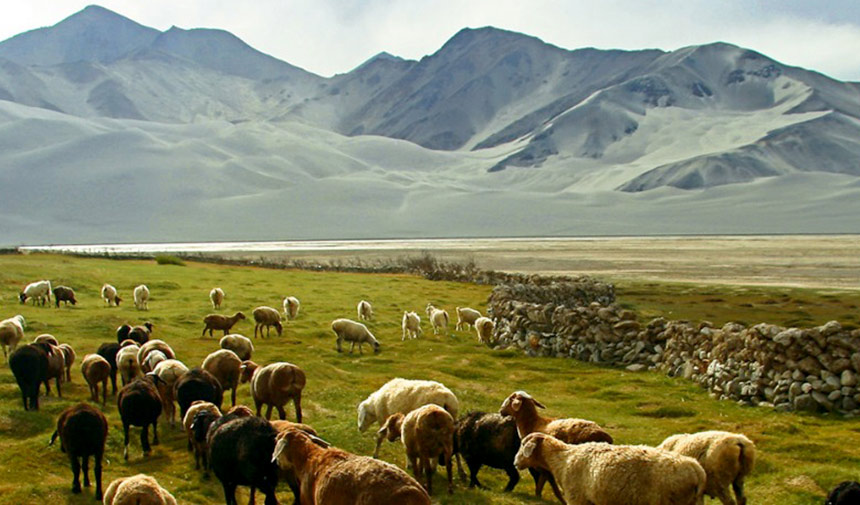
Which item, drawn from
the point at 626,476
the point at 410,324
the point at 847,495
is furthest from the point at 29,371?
the point at 410,324

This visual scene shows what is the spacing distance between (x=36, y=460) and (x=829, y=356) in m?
16.0

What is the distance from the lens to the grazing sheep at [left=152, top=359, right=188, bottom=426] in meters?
13.7

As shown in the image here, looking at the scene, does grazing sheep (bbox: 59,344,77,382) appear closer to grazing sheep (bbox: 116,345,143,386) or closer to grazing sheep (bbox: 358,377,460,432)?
grazing sheep (bbox: 116,345,143,386)

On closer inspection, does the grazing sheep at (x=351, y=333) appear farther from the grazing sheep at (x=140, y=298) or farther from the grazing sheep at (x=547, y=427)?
the grazing sheep at (x=547, y=427)

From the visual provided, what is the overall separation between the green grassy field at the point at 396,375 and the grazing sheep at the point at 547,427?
34 cm

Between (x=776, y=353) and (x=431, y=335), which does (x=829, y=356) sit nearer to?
(x=776, y=353)

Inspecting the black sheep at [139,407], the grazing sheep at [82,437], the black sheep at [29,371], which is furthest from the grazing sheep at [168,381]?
the grazing sheep at [82,437]

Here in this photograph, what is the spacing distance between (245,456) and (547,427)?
4.49m

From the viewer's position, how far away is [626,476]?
8.31 m

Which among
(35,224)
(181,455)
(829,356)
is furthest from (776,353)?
(35,224)

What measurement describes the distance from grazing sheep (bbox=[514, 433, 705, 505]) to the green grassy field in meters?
1.53

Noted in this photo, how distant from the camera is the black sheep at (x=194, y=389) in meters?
12.9

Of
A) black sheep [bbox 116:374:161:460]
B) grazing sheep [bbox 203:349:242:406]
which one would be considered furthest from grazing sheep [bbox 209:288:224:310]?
black sheep [bbox 116:374:161:460]

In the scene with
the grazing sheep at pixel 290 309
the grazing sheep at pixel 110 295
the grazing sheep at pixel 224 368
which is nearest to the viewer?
the grazing sheep at pixel 224 368
